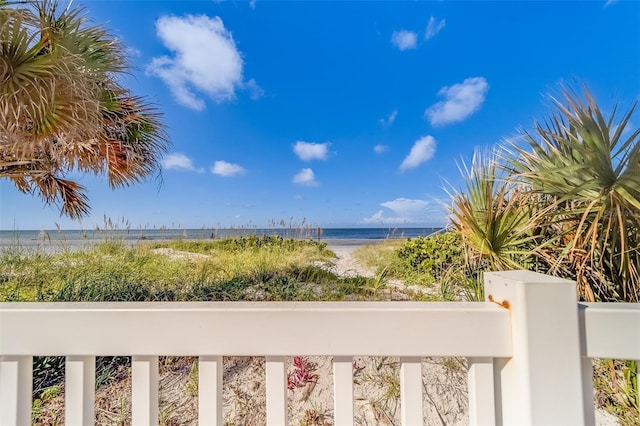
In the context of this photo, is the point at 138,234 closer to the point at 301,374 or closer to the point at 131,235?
the point at 131,235

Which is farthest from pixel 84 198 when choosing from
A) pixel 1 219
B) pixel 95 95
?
pixel 95 95

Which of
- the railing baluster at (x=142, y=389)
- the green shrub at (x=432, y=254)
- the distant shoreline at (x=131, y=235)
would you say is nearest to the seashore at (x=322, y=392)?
the green shrub at (x=432, y=254)

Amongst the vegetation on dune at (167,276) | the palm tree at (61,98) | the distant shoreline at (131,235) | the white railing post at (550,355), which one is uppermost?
the palm tree at (61,98)

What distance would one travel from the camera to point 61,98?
1945 mm

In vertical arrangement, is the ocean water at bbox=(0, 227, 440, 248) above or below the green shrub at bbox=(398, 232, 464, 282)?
above

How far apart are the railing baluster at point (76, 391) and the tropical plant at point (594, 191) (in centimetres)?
216

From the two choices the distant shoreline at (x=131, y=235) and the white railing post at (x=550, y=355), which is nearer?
the white railing post at (x=550, y=355)

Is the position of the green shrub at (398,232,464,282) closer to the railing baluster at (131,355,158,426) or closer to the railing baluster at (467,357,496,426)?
the railing baluster at (467,357,496,426)

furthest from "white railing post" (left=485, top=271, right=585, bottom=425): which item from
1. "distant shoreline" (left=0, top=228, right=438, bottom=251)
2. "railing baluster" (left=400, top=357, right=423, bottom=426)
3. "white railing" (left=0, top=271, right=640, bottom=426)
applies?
"distant shoreline" (left=0, top=228, right=438, bottom=251)

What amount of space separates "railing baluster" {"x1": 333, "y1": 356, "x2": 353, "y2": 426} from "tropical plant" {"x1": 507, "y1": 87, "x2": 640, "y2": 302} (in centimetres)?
168

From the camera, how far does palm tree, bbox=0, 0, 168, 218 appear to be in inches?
70.1

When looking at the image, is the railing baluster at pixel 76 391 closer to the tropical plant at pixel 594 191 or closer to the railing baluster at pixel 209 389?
the railing baluster at pixel 209 389

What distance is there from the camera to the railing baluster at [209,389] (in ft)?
1.70

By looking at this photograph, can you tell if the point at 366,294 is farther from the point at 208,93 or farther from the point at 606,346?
the point at 208,93
